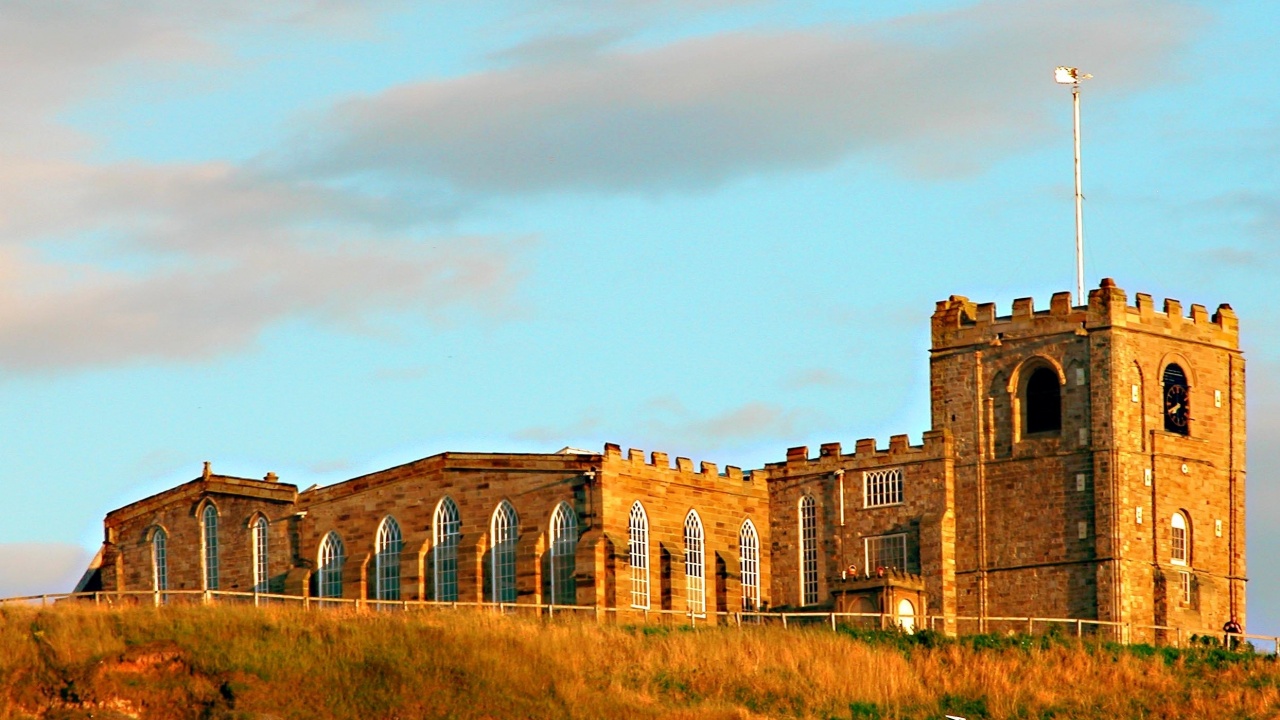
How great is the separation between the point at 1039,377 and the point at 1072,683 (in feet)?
51.6

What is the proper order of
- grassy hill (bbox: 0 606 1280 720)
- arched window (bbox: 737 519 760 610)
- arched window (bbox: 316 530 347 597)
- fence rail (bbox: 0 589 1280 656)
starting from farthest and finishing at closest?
arched window (bbox: 316 530 347 597) → arched window (bbox: 737 519 760 610) → fence rail (bbox: 0 589 1280 656) → grassy hill (bbox: 0 606 1280 720)

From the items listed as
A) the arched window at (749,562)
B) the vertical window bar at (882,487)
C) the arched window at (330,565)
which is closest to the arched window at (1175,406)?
the vertical window bar at (882,487)

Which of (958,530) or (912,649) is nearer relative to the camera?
→ (912,649)

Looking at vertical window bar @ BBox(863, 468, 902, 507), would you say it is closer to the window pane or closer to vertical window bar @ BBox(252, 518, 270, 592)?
vertical window bar @ BBox(252, 518, 270, 592)

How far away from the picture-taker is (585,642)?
277ft

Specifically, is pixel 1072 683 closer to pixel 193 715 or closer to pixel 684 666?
pixel 684 666

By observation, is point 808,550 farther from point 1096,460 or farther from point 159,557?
point 159,557

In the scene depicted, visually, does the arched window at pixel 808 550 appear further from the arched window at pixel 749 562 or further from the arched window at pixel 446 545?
the arched window at pixel 446 545

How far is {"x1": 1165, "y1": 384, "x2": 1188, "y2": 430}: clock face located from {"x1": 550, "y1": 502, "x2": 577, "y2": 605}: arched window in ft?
58.4

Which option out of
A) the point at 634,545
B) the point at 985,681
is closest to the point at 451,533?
the point at 634,545

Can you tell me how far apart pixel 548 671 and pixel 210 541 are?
27.3 metres

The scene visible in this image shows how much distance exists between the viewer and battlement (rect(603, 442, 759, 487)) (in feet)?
323

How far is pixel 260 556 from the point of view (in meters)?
105

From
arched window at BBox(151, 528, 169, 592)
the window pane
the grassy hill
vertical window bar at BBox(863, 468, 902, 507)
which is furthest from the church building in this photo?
the grassy hill
